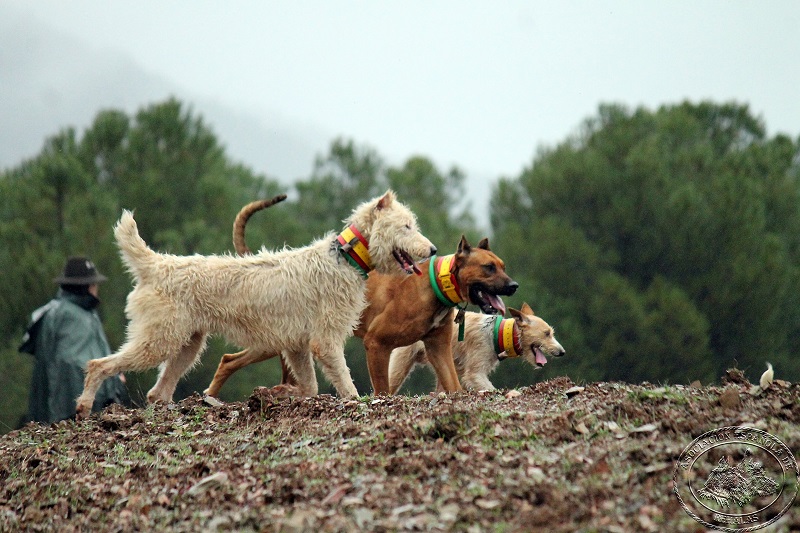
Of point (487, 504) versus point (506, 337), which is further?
point (506, 337)

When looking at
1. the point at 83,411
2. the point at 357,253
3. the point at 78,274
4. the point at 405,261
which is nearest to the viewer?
the point at 83,411

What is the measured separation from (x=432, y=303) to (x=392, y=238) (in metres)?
0.80

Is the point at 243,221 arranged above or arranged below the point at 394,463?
above

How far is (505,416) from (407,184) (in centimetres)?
3067

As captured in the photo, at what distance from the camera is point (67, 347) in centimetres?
1050

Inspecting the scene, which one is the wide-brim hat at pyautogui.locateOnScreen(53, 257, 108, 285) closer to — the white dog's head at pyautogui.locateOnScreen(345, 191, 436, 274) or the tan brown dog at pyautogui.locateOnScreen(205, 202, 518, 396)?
the tan brown dog at pyautogui.locateOnScreen(205, 202, 518, 396)

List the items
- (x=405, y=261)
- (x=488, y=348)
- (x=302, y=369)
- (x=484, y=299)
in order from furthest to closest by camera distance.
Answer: (x=488, y=348)
(x=484, y=299)
(x=302, y=369)
(x=405, y=261)

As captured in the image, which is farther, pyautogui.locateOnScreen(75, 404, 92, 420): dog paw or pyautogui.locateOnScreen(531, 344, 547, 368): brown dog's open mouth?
pyautogui.locateOnScreen(531, 344, 547, 368): brown dog's open mouth

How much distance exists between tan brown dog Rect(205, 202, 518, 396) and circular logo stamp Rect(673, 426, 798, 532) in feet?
14.3

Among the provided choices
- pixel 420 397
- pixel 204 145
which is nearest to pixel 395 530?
pixel 420 397

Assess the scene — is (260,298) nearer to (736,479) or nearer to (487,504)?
(487,504)

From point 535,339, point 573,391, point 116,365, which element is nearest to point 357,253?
point 116,365

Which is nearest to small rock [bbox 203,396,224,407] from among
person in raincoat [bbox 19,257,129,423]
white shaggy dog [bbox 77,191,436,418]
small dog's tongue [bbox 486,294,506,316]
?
white shaggy dog [bbox 77,191,436,418]

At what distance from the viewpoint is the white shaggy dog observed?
30.2 ft
